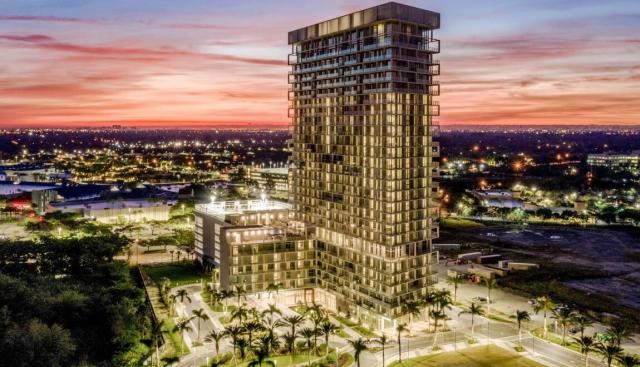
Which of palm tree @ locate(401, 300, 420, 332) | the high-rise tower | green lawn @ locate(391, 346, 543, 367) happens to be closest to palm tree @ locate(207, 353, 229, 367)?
green lawn @ locate(391, 346, 543, 367)

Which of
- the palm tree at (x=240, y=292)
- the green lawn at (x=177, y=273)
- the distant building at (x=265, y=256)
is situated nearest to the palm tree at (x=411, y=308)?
the distant building at (x=265, y=256)

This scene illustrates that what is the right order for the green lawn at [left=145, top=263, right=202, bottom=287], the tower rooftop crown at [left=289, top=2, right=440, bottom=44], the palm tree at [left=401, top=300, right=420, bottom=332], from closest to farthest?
the palm tree at [left=401, top=300, right=420, bottom=332]
the tower rooftop crown at [left=289, top=2, right=440, bottom=44]
the green lawn at [left=145, top=263, right=202, bottom=287]

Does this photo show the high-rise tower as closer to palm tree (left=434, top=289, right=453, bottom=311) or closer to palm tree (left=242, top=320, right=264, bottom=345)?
palm tree (left=434, top=289, right=453, bottom=311)

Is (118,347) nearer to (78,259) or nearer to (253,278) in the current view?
(253,278)

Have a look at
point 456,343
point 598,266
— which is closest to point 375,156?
point 456,343

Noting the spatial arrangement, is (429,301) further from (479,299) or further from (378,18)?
(378,18)
